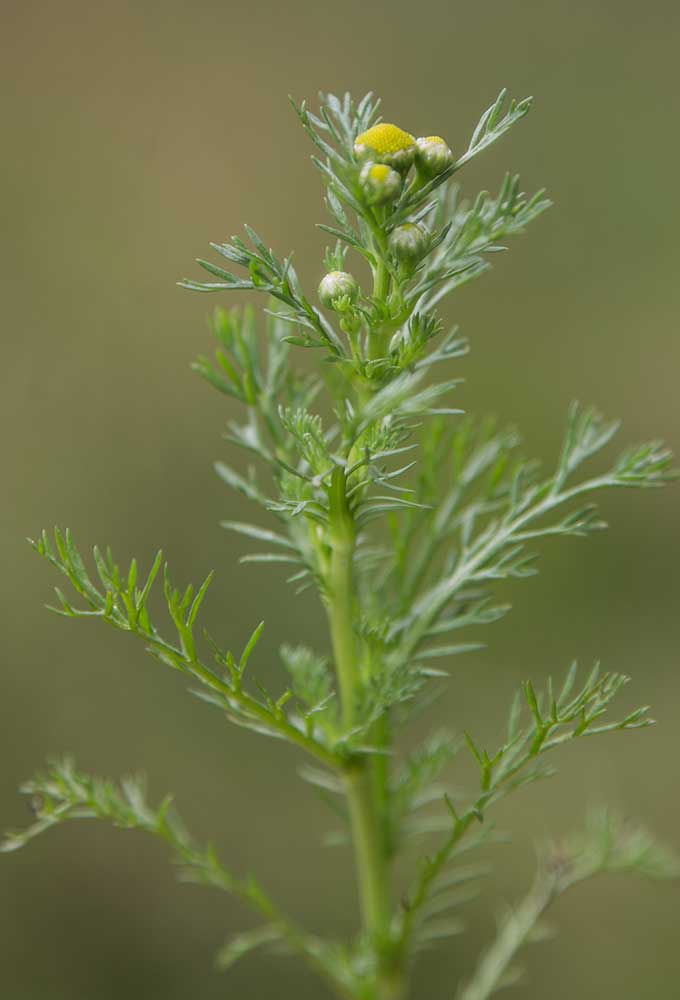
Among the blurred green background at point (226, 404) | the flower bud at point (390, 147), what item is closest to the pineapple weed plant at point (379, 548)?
the flower bud at point (390, 147)

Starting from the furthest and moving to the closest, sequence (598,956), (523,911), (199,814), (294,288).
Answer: (199,814) → (598,956) → (523,911) → (294,288)

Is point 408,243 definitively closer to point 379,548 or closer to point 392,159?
point 392,159

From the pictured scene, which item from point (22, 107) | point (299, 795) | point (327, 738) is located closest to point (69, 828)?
point (299, 795)

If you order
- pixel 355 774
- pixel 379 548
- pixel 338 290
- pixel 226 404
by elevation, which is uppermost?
pixel 226 404

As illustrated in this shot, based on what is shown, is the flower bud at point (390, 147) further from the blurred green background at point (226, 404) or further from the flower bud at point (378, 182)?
the blurred green background at point (226, 404)

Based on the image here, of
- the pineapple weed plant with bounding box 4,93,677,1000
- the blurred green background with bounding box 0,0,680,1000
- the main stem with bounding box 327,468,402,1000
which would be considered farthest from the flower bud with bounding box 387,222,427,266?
the blurred green background with bounding box 0,0,680,1000

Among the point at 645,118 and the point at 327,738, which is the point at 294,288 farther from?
the point at 645,118

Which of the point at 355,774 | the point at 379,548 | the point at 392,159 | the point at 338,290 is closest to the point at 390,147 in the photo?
the point at 392,159
